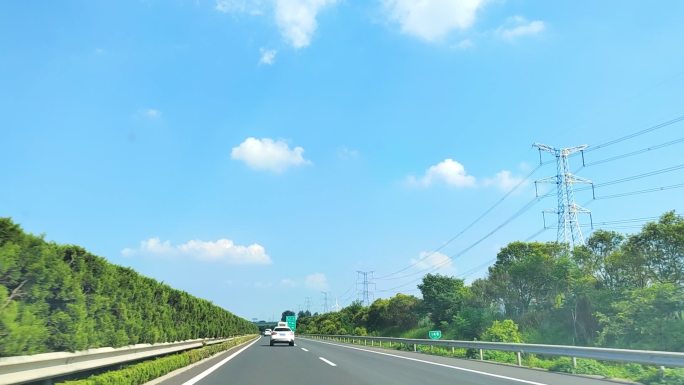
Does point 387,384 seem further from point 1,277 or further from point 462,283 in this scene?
point 462,283

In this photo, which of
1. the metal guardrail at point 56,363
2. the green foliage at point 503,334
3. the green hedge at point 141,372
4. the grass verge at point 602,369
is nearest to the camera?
the metal guardrail at point 56,363

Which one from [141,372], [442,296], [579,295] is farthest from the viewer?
[442,296]

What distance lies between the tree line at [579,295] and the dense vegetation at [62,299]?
1116 inches

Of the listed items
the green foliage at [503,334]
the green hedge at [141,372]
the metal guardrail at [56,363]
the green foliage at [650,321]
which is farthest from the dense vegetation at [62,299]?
the green foliage at [650,321]

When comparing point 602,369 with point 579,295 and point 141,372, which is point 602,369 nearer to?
point 141,372

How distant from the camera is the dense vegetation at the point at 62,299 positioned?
28.2ft

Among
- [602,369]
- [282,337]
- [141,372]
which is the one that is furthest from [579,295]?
[141,372]

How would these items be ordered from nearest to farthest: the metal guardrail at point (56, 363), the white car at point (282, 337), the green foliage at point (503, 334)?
the metal guardrail at point (56, 363)
the green foliage at point (503, 334)
the white car at point (282, 337)

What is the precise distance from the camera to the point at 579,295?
149 ft

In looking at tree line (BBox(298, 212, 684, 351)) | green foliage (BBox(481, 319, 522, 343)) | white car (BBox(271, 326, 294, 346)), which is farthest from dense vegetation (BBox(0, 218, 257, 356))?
tree line (BBox(298, 212, 684, 351))

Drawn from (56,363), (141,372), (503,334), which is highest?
(56,363)

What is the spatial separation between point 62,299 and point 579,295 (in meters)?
44.2

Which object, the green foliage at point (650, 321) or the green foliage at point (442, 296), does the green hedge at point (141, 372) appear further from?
the green foliage at point (442, 296)

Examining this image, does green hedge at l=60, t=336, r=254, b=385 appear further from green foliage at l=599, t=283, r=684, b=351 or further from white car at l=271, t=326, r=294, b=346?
green foliage at l=599, t=283, r=684, b=351
